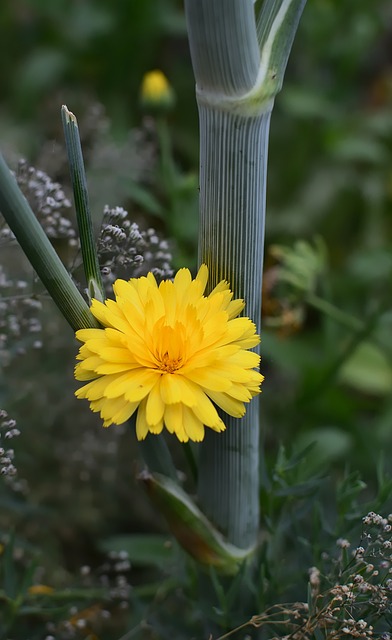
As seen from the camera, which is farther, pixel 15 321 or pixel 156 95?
pixel 156 95

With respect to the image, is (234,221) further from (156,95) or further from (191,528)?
(156,95)

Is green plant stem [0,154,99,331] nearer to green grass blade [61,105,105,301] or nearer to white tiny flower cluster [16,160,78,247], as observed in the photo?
green grass blade [61,105,105,301]

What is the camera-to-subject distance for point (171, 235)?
121 centimetres

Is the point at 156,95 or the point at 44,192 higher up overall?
the point at 156,95

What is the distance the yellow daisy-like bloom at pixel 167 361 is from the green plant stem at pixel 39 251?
0.02 m

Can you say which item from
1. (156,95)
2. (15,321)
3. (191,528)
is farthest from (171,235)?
(191,528)

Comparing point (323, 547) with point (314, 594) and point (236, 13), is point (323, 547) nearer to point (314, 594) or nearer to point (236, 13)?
point (314, 594)

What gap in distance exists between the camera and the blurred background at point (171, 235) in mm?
1060

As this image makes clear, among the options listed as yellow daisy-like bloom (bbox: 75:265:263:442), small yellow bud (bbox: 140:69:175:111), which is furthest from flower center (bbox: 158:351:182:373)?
small yellow bud (bbox: 140:69:175:111)

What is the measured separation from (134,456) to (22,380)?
0.85ft

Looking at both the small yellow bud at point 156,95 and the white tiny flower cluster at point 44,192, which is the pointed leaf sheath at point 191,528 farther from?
the small yellow bud at point 156,95

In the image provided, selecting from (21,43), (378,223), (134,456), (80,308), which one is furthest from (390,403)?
(21,43)

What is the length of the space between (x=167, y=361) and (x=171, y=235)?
657 millimetres

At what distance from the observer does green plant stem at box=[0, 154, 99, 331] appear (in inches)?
21.4
